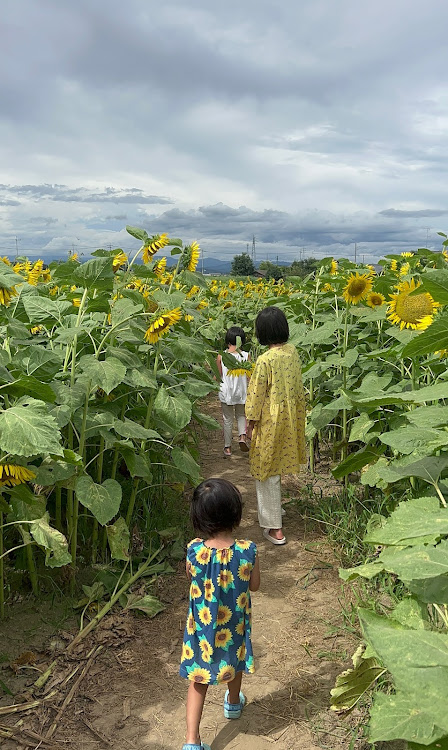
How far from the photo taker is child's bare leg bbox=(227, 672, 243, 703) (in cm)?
227

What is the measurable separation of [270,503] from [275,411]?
0.56 meters

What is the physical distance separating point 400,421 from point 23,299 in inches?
77.3

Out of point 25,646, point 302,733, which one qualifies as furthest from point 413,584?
point 25,646

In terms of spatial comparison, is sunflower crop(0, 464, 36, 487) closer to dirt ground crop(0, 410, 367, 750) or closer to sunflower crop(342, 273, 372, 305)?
dirt ground crop(0, 410, 367, 750)

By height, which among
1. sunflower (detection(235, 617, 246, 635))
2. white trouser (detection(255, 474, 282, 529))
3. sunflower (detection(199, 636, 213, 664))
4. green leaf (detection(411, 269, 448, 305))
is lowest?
white trouser (detection(255, 474, 282, 529))

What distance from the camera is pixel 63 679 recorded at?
244 cm

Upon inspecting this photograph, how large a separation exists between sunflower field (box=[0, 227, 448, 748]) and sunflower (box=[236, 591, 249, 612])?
40 centimetres

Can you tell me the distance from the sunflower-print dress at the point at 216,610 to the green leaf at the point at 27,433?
0.67 m

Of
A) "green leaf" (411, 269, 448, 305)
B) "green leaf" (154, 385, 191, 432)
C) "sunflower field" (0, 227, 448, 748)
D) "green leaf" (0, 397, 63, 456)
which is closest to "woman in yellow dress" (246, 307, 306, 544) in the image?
"sunflower field" (0, 227, 448, 748)

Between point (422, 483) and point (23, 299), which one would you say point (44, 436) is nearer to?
point (23, 299)

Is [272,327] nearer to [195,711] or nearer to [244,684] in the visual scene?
[244,684]

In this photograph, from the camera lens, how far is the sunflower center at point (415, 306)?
298cm

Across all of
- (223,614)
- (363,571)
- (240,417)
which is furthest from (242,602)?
(240,417)

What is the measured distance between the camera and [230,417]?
227 inches
